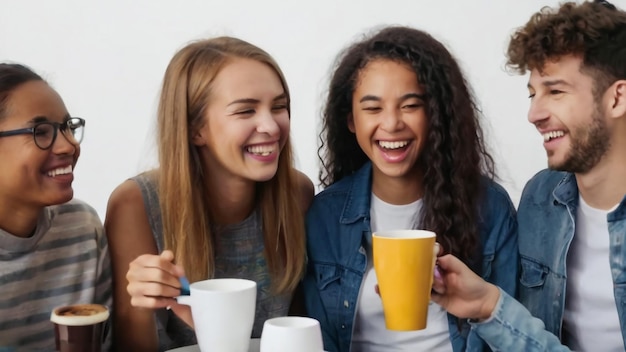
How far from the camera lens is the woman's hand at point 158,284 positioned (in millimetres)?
1152

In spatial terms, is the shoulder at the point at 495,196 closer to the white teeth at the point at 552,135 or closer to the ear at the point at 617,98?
the white teeth at the point at 552,135

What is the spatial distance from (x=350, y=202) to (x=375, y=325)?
0.28 meters

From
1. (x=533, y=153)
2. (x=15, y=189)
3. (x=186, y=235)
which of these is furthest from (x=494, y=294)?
(x=533, y=153)

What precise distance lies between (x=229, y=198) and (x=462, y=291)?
22.2 inches

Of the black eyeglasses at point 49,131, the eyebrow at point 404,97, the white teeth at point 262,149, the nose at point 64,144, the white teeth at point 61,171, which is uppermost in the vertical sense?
the eyebrow at point 404,97

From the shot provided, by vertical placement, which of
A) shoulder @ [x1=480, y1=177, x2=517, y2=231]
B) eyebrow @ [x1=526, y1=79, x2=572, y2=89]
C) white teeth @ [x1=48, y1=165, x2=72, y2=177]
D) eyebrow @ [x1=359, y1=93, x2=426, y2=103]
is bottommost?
shoulder @ [x1=480, y1=177, x2=517, y2=231]

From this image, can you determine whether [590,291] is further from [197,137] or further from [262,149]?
[197,137]

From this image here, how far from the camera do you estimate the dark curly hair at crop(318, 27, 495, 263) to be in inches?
63.4

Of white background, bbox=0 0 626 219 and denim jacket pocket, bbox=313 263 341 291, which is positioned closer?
denim jacket pocket, bbox=313 263 341 291

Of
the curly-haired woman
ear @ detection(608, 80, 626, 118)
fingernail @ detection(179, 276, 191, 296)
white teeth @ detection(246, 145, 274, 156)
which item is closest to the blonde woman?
white teeth @ detection(246, 145, 274, 156)

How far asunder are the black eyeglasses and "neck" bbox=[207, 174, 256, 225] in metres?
0.35

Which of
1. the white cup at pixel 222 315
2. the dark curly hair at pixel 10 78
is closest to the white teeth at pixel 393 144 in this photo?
the white cup at pixel 222 315

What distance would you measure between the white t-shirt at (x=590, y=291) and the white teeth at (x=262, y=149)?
68cm

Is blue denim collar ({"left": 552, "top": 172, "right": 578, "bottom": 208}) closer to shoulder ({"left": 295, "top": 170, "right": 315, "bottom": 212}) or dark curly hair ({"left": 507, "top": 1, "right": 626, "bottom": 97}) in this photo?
dark curly hair ({"left": 507, "top": 1, "right": 626, "bottom": 97})
